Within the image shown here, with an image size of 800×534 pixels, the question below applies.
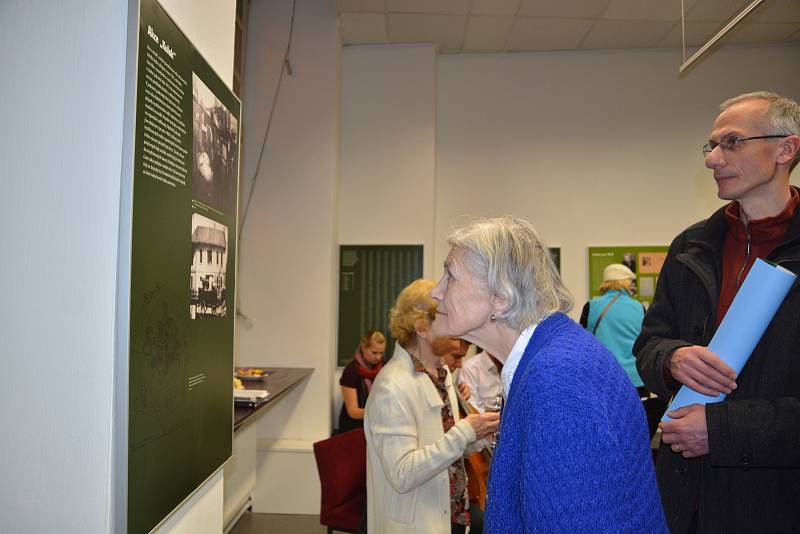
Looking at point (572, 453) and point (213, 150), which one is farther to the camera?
point (213, 150)

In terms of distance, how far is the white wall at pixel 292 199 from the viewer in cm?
492

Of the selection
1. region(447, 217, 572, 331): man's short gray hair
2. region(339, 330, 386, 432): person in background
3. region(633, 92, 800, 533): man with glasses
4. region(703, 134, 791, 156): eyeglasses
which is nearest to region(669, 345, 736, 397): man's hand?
region(633, 92, 800, 533): man with glasses

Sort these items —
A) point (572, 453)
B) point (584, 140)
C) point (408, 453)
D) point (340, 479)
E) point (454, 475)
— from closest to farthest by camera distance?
point (572, 453), point (408, 453), point (454, 475), point (340, 479), point (584, 140)

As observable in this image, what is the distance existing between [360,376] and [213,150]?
3233 millimetres

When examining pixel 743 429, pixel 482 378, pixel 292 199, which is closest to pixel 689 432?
pixel 743 429

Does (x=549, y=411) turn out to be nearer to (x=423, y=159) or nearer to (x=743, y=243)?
(x=743, y=243)

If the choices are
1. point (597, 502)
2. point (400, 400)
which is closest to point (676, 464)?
point (597, 502)

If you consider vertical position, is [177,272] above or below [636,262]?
below

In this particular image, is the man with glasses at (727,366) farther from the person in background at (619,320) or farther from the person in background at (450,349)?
the person in background at (619,320)

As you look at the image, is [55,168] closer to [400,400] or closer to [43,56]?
[43,56]

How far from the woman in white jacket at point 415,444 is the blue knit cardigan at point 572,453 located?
97 cm

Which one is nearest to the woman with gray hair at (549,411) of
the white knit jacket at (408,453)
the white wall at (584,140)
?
the white knit jacket at (408,453)

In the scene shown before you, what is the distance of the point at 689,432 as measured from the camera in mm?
1347

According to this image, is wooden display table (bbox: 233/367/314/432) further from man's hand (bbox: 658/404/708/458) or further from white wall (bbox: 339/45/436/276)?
man's hand (bbox: 658/404/708/458)
